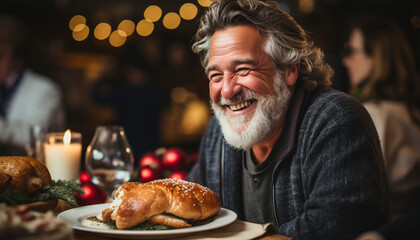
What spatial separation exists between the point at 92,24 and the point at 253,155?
673 centimetres

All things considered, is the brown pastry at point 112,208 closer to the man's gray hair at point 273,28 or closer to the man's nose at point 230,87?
the man's nose at point 230,87

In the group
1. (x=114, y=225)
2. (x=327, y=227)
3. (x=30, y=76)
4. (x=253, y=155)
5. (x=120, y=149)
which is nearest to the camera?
(x=114, y=225)

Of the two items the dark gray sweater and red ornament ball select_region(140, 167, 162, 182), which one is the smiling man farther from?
red ornament ball select_region(140, 167, 162, 182)

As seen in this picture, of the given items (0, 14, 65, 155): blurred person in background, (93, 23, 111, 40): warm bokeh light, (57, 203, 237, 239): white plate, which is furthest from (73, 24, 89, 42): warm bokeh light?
(57, 203, 237, 239): white plate

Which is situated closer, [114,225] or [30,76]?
[114,225]

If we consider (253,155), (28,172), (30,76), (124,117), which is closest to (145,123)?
(124,117)

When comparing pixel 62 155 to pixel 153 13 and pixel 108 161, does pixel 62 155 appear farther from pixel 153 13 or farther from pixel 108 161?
pixel 153 13

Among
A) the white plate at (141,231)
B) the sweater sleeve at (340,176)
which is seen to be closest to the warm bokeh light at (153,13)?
the sweater sleeve at (340,176)

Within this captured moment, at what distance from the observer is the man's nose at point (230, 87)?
179cm

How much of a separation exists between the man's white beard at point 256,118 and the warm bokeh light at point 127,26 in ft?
21.5

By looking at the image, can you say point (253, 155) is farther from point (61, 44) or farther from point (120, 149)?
point (61, 44)

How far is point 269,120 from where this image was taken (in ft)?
6.08

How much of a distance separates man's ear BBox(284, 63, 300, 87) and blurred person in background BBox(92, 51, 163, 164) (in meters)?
3.99

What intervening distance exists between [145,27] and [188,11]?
1.14 m
